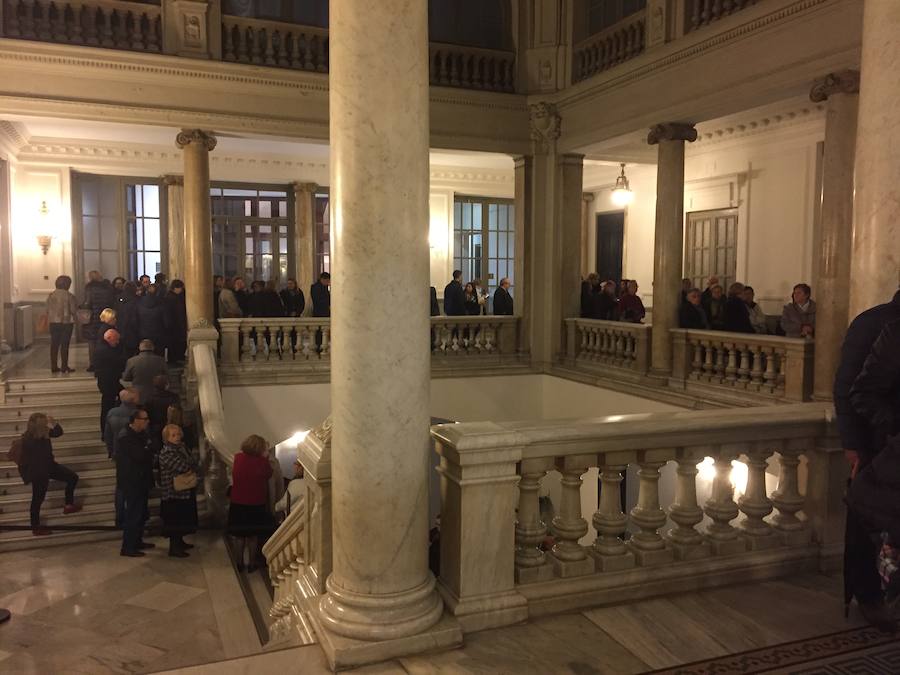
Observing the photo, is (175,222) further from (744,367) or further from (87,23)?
(744,367)

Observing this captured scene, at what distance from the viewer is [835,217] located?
8.09 meters

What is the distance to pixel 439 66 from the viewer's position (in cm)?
1272

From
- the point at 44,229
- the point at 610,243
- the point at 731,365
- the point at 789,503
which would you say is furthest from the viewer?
the point at 610,243

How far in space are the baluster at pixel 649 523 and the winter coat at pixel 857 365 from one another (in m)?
0.96

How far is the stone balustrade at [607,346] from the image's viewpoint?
36.4ft

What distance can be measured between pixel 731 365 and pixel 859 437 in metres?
6.38

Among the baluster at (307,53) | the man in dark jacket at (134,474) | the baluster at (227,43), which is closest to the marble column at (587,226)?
the baluster at (307,53)

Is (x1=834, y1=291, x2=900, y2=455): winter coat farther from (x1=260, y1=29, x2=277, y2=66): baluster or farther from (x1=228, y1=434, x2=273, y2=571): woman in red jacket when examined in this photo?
(x1=260, y1=29, x2=277, y2=66): baluster

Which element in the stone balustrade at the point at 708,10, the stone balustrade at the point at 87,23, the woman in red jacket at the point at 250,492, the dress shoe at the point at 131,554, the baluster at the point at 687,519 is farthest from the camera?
the stone balustrade at the point at 87,23

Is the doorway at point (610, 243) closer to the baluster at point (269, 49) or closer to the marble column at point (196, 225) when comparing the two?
the baluster at point (269, 49)

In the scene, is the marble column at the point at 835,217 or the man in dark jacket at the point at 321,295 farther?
the man in dark jacket at the point at 321,295

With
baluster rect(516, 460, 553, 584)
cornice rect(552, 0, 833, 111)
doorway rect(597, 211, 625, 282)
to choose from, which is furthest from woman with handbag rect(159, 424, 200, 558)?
doorway rect(597, 211, 625, 282)

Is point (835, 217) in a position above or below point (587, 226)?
below

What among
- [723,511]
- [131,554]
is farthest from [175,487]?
[723,511]
